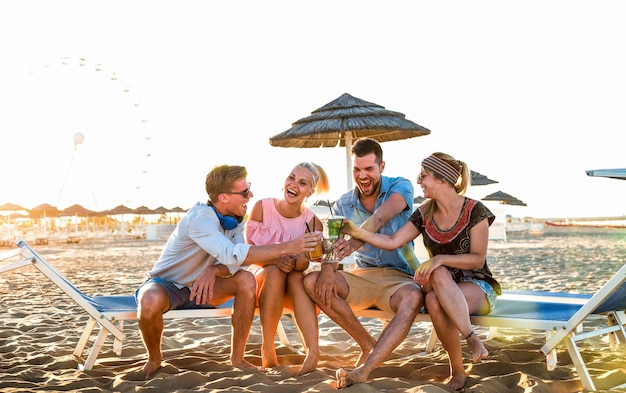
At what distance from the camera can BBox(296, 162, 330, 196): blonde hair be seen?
131 inches

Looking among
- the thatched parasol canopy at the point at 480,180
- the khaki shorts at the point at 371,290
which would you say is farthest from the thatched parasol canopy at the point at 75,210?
the khaki shorts at the point at 371,290

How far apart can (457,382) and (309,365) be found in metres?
0.67

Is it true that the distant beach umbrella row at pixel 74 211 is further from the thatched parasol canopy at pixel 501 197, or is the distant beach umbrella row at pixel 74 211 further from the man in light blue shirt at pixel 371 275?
the man in light blue shirt at pixel 371 275

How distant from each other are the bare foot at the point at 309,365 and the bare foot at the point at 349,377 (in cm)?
33

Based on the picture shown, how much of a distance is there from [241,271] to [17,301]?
166 inches

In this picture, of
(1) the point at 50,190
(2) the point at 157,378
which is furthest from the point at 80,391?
(1) the point at 50,190

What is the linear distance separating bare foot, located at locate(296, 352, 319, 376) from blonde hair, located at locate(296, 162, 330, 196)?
86 cm

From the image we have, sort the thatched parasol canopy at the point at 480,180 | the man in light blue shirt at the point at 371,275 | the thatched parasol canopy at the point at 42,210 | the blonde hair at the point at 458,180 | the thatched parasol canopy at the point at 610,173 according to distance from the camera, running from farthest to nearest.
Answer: the thatched parasol canopy at the point at 42,210, the thatched parasol canopy at the point at 480,180, the blonde hair at the point at 458,180, the man in light blue shirt at the point at 371,275, the thatched parasol canopy at the point at 610,173

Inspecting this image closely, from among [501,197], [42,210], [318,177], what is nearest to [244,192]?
[318,177]

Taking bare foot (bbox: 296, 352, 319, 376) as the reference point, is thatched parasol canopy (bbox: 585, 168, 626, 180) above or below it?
above

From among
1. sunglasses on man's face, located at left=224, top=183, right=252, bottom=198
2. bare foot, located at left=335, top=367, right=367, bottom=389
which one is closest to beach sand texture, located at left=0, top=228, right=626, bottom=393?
bare foot, located at left=335, top=367, right=367, bottom=389

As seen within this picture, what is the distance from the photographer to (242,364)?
3127 mm

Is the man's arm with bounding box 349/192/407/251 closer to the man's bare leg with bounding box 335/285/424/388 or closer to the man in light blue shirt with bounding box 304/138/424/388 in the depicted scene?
the man in light blue shirt with bounding box 304/138/424/388

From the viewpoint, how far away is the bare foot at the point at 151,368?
10.1ft
